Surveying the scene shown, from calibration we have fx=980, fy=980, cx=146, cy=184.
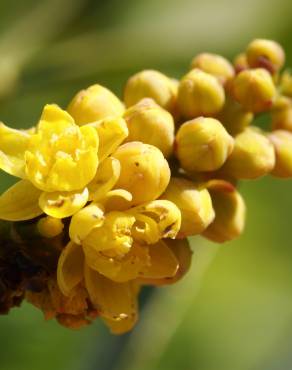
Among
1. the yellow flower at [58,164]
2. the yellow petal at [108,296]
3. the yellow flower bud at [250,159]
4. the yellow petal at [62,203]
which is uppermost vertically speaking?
the yellow flower at [58,164]

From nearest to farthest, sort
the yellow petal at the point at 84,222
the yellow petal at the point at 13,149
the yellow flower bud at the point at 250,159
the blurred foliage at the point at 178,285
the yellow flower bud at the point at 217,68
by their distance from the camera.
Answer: the yellow petal at the point at 84,222 → the yellow petal at the point at 13,149 → the yellow flower bud at the point at 250,159 → the yellow flower bud at the point at 217,68 → the blurred foliage at the point at 178,285

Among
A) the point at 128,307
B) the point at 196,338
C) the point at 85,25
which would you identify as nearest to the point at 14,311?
the point at 196,338

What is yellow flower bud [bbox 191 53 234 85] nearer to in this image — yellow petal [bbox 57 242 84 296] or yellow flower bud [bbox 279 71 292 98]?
yellow flower bud [bbox 279 71 292 98]

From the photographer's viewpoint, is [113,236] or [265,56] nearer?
[113,236]

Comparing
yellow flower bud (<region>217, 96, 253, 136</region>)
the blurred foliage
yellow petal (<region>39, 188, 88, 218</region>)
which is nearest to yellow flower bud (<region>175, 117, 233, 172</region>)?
yellow flower bud (<region>217, 96, 253, 136</region>)

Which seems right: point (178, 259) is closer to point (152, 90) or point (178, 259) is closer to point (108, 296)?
point (108, 296)

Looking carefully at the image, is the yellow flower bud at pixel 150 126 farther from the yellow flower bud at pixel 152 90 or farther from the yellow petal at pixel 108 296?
the yellow petal at pixel 108 296

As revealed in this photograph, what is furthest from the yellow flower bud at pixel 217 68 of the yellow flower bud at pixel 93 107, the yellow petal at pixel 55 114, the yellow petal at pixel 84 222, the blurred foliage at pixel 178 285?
the blurred foliage at pixel 178 285

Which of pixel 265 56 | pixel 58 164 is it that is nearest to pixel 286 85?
pixel 265 56
